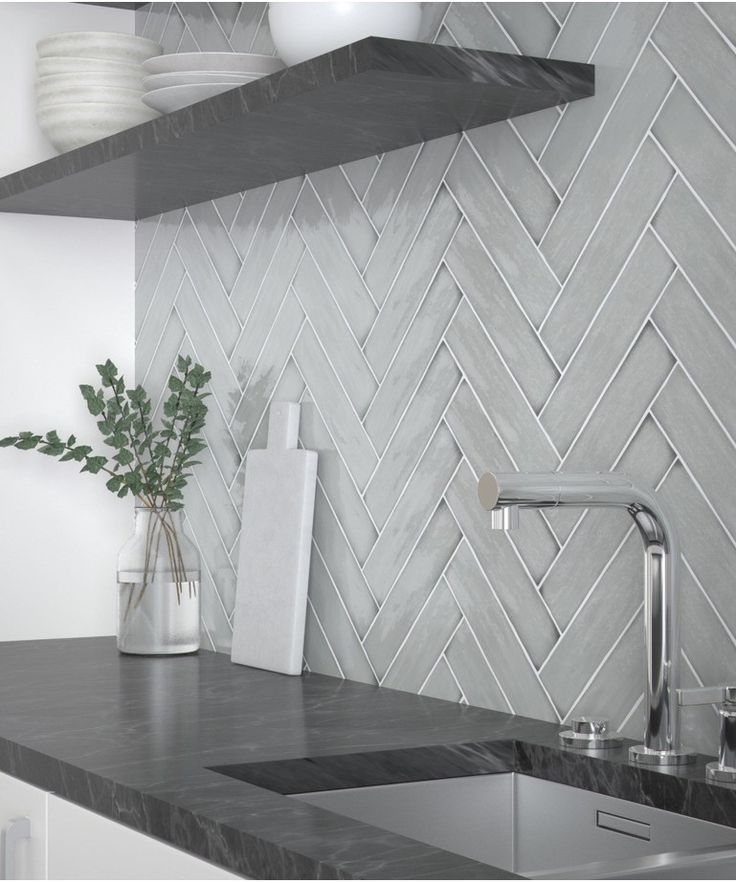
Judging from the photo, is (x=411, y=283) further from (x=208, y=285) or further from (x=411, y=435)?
(x=208, y=285)

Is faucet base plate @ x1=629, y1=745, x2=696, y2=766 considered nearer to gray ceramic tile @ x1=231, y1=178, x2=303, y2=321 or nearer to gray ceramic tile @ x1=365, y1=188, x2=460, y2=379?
gray ceramic tile @ x1=365, y1=188, x2=460, y2=379

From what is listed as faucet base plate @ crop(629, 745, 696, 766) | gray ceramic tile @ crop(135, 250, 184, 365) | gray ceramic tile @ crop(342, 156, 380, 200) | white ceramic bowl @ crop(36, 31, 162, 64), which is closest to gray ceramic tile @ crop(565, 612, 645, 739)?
faucet base plate @ crop(629, 745, 696, 766)

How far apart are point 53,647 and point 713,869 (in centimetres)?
146

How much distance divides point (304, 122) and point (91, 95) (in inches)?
26.6

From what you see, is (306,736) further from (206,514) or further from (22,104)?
(22,104)

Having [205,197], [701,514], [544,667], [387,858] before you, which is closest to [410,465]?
[544,667]

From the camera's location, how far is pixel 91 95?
2303mm

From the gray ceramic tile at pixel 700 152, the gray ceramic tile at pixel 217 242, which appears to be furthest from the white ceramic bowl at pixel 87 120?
the gray ceramic tile at pixel 700 152

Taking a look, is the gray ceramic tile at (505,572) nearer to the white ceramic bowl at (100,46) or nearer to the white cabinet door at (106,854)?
the white cabinet door at (106,854)

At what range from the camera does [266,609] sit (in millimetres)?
2115

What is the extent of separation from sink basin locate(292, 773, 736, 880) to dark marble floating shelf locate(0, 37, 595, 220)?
77cm

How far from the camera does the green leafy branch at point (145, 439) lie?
2.35m

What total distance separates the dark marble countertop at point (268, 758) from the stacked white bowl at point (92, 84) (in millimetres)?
899

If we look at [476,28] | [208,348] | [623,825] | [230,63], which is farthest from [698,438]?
[208,348]
